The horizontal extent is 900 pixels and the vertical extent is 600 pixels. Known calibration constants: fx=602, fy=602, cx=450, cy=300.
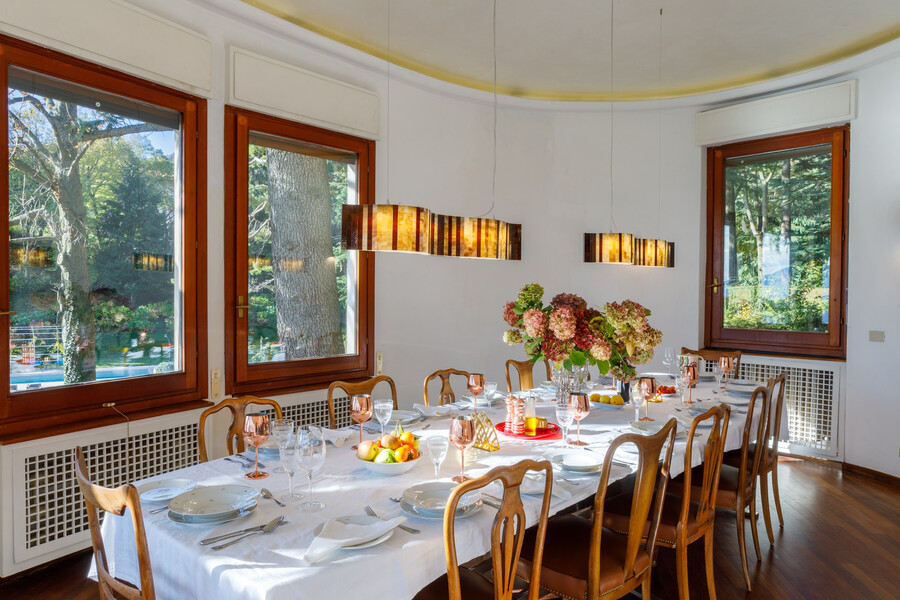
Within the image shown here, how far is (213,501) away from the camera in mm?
1721

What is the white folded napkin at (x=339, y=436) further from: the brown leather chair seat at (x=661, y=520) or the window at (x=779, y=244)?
the window at (x=779, y=244)

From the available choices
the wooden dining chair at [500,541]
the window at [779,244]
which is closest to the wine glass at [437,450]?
the wooden dining chair at [500,541]

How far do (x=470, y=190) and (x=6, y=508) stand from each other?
12.3 feet

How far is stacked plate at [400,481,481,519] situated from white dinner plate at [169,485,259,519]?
1.46 ft

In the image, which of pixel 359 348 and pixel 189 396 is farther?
pixel 359 348

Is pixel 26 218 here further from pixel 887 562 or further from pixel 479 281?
pixel 887 562

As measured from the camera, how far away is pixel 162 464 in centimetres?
325

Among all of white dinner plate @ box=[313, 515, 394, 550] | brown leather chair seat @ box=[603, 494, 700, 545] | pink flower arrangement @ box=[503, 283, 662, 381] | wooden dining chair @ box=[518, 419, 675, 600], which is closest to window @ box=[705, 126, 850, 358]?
pink flower arrangement @ box=[503, 283, 662, 381]

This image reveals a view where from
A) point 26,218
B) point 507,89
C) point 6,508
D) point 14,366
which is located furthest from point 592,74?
point 6,508

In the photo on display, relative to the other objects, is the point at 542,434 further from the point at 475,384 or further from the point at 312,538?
the point at 312,538

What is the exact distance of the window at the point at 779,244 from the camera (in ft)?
15.5

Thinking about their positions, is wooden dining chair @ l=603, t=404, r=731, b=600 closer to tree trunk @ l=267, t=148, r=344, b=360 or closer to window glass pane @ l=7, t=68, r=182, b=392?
tree trunk @ l=267, t=148, r=344, b=360

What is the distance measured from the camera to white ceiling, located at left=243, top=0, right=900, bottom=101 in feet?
12.1

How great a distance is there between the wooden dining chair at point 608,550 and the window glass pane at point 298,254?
7.80 ft
